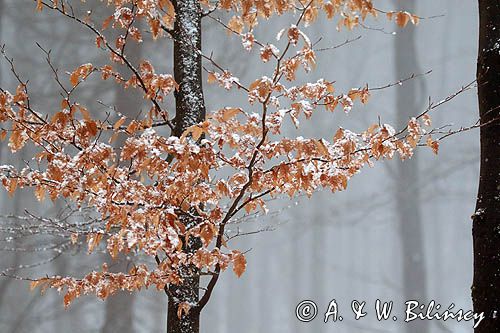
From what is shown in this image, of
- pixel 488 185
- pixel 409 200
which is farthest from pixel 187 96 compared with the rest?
pixel 409 200

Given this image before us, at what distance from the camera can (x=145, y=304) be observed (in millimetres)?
7301

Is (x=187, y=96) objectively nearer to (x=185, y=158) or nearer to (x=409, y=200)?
(x=185, y=158)

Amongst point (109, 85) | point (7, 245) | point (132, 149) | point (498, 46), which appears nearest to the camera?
point (132, 149)

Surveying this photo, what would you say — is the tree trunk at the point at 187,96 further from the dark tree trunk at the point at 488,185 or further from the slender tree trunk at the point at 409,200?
the slender tree trunk at the point at 409,200

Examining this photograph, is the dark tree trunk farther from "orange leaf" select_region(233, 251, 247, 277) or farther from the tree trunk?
the tree trunk

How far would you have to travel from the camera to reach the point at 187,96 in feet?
9.75

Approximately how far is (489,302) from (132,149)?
1.55 m

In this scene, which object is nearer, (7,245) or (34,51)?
(7,245)

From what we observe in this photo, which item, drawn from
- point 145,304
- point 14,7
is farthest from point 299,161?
point 14,7

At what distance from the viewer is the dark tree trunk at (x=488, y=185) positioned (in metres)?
2.38

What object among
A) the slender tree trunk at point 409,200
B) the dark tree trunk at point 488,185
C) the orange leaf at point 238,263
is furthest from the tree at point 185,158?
the slender tree trunk at point 409,200

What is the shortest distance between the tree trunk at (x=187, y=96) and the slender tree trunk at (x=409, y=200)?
16.9 feet

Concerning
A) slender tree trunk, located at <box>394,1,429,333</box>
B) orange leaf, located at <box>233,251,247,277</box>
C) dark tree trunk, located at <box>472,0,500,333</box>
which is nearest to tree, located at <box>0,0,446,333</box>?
orange leaf, located at <box>233,251,247,277</box>

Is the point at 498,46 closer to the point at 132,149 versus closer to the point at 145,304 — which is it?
the point at 132,149
